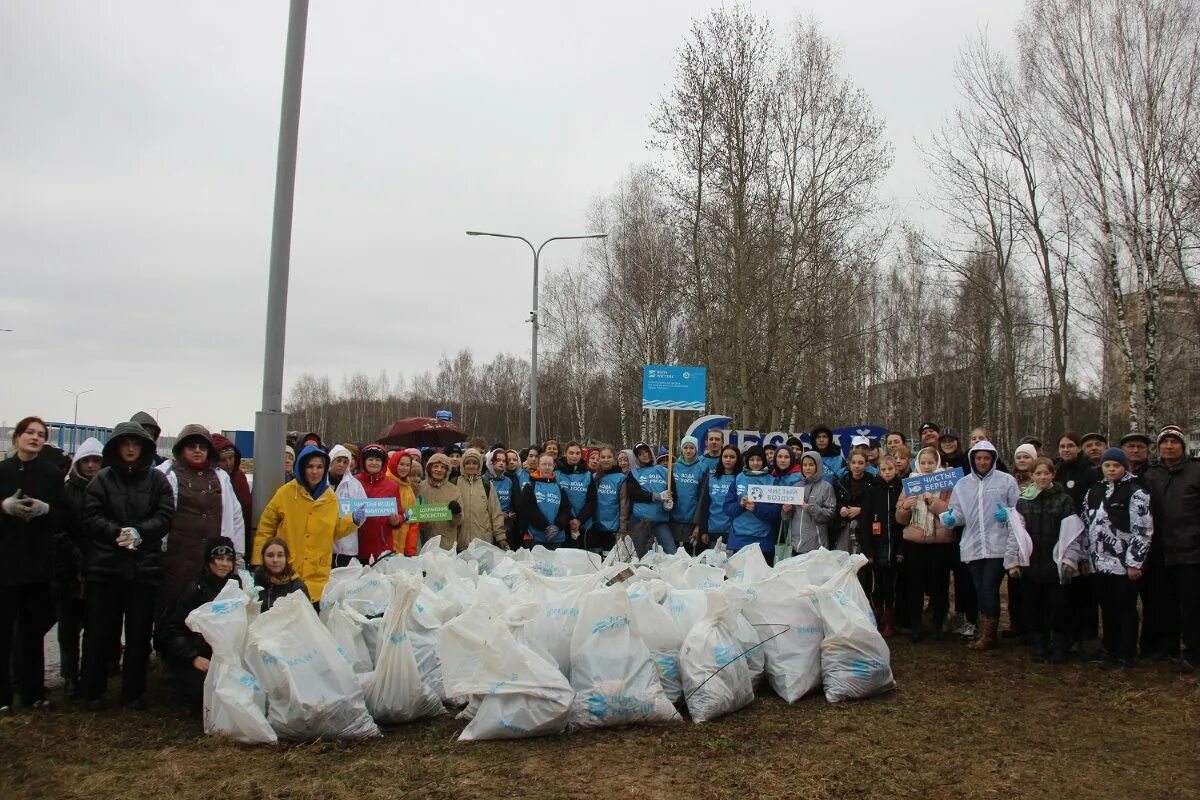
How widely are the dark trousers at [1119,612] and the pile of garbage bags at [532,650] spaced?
2154mm

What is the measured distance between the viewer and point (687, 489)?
27.6 feet

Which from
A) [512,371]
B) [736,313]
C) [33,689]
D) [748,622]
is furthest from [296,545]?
[512,371]

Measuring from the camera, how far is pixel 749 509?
25.3ft

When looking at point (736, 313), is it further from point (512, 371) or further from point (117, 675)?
point (512, 371)

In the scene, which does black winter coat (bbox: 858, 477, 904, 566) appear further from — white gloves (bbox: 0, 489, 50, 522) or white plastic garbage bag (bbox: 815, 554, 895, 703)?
white gloves (bbox: 0, 489, 50, 522)

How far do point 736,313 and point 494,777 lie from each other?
17.7m

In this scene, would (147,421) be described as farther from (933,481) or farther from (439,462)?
(933,481)

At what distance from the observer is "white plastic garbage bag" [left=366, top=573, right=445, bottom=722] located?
4.64 m

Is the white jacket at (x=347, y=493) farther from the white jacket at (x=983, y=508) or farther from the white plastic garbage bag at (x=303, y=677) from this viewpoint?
the white jacket at (x=983, y=508)

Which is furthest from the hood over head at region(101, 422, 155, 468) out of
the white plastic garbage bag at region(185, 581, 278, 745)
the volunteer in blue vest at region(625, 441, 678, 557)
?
the volunteer in blue vest at region(625, 441, 678, 557)

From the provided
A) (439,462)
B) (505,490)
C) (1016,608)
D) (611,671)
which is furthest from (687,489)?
(611,671)

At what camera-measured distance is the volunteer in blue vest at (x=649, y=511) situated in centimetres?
842

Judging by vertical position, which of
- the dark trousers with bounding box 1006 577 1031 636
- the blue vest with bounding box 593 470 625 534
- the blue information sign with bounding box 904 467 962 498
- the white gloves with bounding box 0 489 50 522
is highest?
the blue information sign with bounding box 904 467 962 498

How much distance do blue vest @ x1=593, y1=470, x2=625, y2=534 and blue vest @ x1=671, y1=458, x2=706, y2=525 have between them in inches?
23.9
